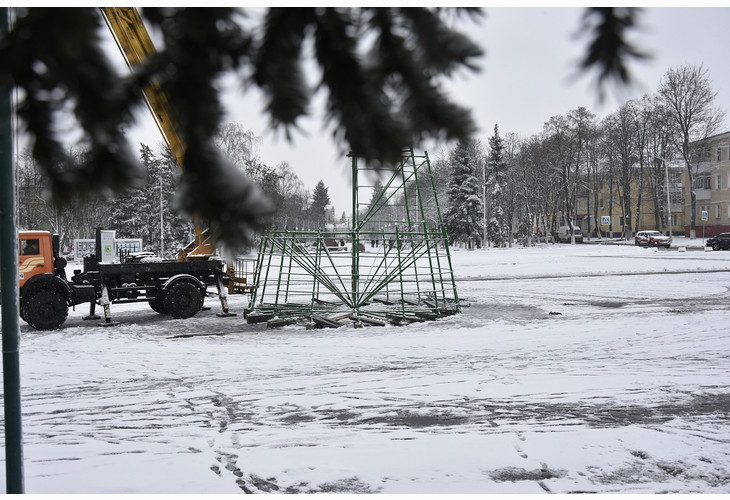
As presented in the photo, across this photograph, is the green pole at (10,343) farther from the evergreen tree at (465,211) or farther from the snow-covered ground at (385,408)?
the evergreen tree at (465,211)

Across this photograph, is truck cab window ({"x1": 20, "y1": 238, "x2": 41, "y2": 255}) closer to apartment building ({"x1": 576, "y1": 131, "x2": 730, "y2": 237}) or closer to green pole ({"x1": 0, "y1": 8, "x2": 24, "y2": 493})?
green pole ({"x1": 0, "y1": 8, "x2": 24, "y2": 493})

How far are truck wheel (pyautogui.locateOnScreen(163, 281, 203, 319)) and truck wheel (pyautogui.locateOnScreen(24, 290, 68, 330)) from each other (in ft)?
7.58

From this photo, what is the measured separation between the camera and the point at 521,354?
361 inches

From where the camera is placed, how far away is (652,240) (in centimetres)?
4631

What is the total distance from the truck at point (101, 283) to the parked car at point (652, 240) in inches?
1632

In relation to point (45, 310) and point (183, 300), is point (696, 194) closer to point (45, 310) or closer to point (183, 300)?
point (183, 300)

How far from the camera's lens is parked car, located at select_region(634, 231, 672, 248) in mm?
45156

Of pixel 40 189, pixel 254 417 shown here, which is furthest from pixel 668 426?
pixel 40 189

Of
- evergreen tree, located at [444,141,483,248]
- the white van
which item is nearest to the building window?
the white van

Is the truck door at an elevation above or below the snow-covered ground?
above

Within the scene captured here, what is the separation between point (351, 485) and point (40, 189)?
385 cm

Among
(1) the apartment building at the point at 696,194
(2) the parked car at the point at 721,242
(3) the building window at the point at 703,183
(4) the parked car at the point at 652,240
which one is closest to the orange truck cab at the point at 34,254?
(1) the apartment building at the point at 696,194

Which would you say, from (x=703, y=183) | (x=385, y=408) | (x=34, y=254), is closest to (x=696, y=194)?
(x=703, y=183)

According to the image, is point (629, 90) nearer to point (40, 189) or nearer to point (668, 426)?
point (40, 189)
